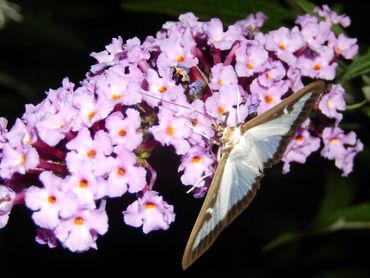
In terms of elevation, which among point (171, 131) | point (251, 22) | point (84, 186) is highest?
point (251, 22)

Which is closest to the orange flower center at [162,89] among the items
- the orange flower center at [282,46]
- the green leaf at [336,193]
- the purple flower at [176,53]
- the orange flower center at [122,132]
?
the purple flower at [176,53]

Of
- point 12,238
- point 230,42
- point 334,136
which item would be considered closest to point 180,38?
point 230,42

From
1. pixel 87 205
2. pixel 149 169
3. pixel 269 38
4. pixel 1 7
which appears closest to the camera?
pixel 87 205

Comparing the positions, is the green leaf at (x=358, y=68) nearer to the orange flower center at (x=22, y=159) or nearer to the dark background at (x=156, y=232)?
the dark background at (x=156, y=232)

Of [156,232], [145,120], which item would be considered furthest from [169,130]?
[156,232]

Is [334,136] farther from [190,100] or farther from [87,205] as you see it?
[87,205]

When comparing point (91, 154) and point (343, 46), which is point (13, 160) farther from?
point (343, 46)
